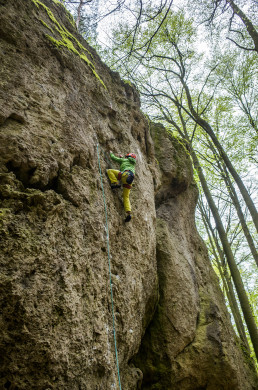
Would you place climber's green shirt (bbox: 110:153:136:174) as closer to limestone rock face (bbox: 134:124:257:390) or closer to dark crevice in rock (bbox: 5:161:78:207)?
dark crevice in rock (bbox: 5:161:78:207)

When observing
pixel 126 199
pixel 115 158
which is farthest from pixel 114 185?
pixel 115 158

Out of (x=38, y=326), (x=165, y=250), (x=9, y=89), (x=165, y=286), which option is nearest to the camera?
(x=38, y=326)

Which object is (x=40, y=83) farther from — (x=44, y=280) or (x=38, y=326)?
(x=38, y=326)

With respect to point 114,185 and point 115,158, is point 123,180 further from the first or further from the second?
point 115,158

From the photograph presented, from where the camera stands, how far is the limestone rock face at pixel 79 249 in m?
2.83

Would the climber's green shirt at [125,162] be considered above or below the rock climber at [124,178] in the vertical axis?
above

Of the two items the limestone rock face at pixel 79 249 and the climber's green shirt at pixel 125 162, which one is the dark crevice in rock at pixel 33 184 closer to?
the limestone rock face at pixel 79 249

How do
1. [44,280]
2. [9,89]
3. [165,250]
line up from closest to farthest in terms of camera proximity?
[44,280], [9,89], [165,250]

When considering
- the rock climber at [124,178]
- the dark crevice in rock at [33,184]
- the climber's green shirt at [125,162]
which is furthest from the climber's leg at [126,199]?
the dark crevice in rock at [33,184]

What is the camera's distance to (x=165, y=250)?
7293mm

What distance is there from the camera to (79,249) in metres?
3.70

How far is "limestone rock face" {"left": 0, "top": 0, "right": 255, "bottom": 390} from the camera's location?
2826 millimetres

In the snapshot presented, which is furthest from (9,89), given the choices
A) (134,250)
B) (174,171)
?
(174,171)

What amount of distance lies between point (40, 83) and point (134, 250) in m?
3.94
